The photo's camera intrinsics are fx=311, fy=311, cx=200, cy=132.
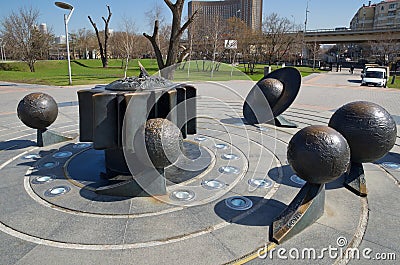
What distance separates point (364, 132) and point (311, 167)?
5.94 ft

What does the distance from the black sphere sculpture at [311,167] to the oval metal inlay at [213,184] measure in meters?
1.60

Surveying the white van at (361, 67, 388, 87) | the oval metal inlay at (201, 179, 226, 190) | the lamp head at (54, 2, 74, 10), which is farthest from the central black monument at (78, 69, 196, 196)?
the white van at (361, 67, 388, 87)

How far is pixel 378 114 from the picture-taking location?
557 cm

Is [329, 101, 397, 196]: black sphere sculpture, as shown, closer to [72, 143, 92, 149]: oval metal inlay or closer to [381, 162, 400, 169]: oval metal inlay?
[381, 162, 400, 169]: oval metal inlay

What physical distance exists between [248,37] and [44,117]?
42.1 m

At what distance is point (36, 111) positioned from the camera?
A: 7.92m

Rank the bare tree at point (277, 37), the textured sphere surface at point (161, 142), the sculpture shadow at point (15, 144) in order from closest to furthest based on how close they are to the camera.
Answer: the textured sphere surface at point (161, 142)
the sculpture shadow at point (15, 144)
the bare tree at point (277, 37)

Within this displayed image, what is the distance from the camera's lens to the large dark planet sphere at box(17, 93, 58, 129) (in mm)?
7918

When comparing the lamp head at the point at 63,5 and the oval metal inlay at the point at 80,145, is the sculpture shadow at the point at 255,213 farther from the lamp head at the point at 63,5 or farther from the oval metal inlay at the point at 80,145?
the lamp head at the point at 63,5

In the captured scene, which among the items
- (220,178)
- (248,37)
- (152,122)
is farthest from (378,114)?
(248,37)

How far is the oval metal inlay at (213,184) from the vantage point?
590 cm

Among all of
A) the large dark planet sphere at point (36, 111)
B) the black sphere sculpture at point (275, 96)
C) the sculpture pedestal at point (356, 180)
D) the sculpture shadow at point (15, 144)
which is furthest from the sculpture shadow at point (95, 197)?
the black sphere sculpture at point (275, 96)

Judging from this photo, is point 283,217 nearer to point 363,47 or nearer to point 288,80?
point 288,80

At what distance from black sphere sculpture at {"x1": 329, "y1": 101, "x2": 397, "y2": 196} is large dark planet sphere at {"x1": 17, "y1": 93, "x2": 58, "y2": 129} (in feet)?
22.8
